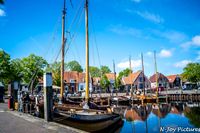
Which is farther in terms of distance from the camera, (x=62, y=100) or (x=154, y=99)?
(x=154, y=99)

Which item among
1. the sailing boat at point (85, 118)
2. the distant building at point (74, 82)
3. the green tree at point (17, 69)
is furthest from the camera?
the distant building at point (74, 82)

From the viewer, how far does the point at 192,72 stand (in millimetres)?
81688

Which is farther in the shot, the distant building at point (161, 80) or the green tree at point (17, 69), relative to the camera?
the distant building at point (161, 80)

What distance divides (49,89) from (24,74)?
53.9m

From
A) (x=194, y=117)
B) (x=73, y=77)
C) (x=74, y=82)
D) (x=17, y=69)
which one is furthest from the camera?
(x=73, y=77)

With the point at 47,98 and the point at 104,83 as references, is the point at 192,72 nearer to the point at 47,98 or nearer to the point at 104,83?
the point at 104,83

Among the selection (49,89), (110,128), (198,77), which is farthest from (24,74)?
(198,77)

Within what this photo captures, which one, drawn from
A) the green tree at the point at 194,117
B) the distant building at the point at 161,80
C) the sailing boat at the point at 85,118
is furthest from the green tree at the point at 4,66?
the distant building at the point at 161,80

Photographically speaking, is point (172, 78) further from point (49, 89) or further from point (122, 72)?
point (49, 89)

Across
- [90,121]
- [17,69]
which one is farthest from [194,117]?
[17,69]

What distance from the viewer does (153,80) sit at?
323 ft

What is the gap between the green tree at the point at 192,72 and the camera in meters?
80.3

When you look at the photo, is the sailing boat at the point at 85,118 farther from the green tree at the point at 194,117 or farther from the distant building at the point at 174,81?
the distant building at the point at 174,81

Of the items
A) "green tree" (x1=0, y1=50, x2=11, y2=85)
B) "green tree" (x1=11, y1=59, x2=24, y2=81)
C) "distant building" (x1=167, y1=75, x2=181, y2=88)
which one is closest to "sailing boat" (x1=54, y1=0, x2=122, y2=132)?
"green tree" (x1=0, y1=50, x2=11, y2=85)
